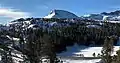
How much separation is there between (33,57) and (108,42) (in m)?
19.3

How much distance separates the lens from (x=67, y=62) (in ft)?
530

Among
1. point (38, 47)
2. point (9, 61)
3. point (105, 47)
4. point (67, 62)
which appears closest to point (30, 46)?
point (38, 47)

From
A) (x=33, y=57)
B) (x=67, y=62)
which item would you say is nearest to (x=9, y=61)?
(x=33, y=57)

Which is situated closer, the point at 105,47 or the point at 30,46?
the point at 30,46

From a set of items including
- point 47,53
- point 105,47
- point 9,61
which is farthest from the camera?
point 9,61

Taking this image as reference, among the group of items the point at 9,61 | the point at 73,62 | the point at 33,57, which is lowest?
the point at 73,62

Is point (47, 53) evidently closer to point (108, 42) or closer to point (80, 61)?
point (108, 42)

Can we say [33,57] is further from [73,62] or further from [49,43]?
[73,62]

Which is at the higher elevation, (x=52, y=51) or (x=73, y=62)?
(x=52, y=51)

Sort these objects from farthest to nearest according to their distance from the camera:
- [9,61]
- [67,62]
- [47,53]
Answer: [67,62] → [9,61] → [47,53]

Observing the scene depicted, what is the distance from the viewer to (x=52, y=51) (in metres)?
54.4

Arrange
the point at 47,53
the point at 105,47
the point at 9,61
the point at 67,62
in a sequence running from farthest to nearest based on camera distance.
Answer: the point at 67,62 < the point at 9,61 < the point at 105,47 < the point at 47,53

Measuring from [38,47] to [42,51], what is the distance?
0.95m

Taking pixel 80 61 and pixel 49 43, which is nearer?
pixel 49 43
